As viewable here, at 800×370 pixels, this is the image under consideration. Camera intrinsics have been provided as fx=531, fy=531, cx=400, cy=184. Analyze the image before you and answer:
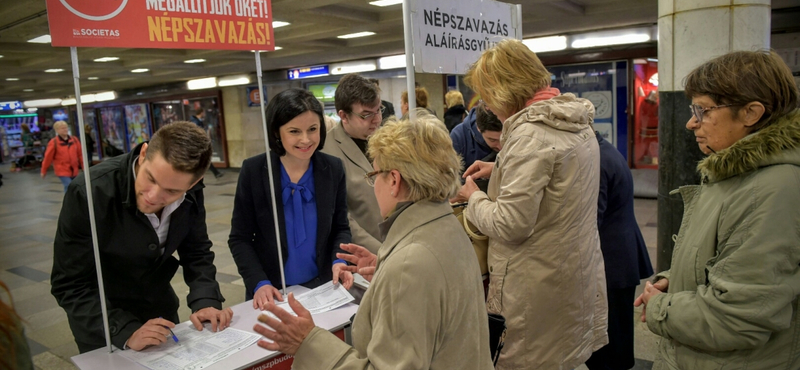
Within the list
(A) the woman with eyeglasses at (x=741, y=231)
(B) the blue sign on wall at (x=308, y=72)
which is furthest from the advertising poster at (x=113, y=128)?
(A) the woman with eyeglasses at (x=741, y=231)

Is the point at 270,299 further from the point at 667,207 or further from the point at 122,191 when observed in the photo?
the point at 667,207

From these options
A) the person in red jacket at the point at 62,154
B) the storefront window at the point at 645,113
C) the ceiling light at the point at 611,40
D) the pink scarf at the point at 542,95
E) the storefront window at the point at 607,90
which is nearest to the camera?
the pink scarf at the point at 542,95

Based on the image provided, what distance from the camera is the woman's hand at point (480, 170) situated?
241 cm

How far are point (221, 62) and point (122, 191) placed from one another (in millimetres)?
10766

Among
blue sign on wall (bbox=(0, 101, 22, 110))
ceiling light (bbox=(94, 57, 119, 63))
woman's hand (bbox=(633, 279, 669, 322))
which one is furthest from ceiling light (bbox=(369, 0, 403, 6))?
blue sign on wall (bbox=(0, 101, 22, 110))

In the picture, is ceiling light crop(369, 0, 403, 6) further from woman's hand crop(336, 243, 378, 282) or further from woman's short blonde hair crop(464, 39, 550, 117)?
woman's hand crop(336, 243, 378, 282)

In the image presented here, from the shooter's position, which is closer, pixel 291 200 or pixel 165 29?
pixel 165 29

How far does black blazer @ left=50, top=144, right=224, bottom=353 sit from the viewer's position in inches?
74.7

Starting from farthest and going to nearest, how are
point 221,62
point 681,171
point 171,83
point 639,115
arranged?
1. point 171,83
2. point 221,62
3. point 639,115
4. point 681,171

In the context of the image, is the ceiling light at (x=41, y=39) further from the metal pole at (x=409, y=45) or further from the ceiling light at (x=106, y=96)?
the ceiling light at (x=106, y=96)

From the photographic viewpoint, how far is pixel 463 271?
1.38 m

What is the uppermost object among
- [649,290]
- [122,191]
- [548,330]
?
[122,191]

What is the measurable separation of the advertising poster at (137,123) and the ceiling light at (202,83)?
3.62m

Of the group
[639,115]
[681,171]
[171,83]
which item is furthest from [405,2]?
[171,83]
